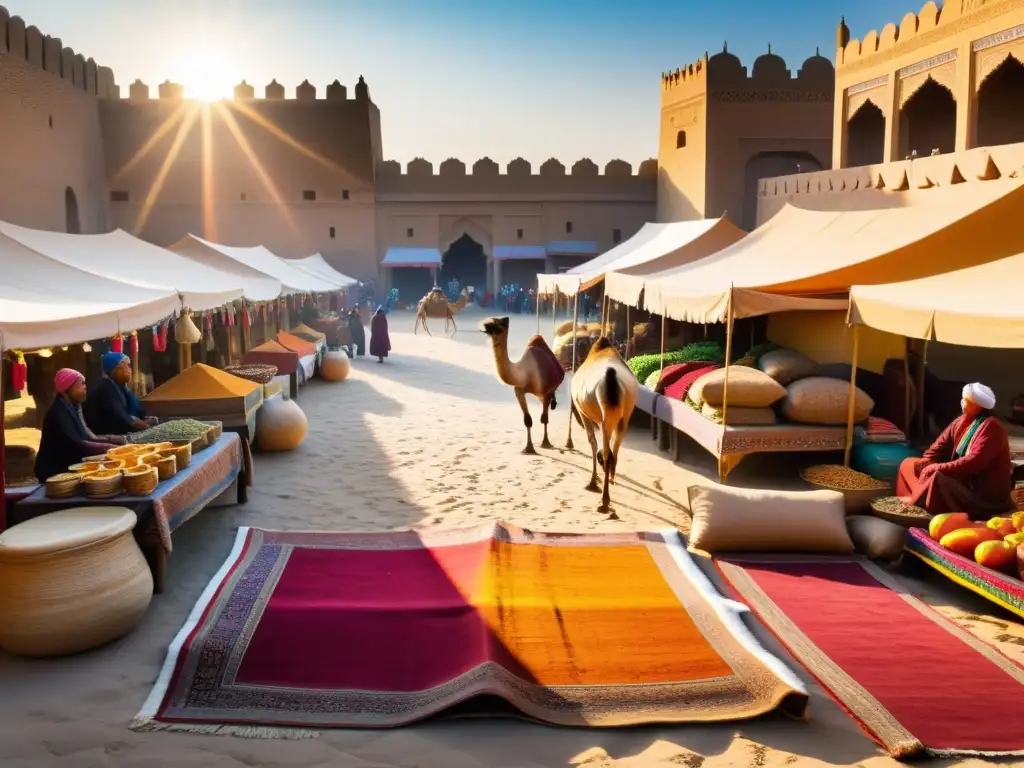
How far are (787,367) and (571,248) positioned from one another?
22636 mm

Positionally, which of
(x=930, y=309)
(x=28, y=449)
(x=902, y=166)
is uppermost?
(x=902, y=166)

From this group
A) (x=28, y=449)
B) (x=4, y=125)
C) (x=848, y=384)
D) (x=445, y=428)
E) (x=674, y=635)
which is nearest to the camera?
(x=674, y=635)

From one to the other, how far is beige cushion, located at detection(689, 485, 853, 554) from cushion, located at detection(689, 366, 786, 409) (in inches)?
60.6

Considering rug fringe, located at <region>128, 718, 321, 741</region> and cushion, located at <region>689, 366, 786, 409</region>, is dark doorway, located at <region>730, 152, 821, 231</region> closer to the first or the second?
cushion, located at <region>689, 366, 786, 409</region>

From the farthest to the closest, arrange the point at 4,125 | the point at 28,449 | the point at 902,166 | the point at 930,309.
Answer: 1. the point at 4,125
2. the point at 902,166
3. the point at 28,449
4. the point at 930,309

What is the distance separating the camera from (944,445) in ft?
17.4

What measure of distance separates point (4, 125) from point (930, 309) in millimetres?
21009

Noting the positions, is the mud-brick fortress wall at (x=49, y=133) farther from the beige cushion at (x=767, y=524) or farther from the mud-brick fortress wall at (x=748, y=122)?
the beige cushion at (x=767, y=524)

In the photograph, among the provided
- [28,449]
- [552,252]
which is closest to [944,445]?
[28,449]

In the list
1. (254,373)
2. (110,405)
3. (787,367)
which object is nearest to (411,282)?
(254,373)

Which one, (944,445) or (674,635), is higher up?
(944,445)

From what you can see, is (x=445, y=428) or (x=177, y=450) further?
(x=445, y=428)

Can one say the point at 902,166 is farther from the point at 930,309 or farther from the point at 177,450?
the point at 177,450

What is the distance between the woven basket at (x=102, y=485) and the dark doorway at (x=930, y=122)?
15740 mm
